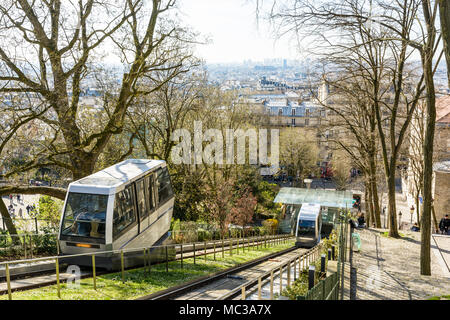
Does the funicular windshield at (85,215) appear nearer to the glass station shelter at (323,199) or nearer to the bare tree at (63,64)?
the bare tree at (63,64)

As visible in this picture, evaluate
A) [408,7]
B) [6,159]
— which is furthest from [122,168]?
[408,7]

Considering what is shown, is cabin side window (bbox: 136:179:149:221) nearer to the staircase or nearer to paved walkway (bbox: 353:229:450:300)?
paved walkway (bbox: 353:229:450:300)

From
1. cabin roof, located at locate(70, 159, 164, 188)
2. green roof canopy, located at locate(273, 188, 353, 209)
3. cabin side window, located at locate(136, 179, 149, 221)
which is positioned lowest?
green roof canopy, located at locate(273, 188, 353, 209)

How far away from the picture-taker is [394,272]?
39.8ft

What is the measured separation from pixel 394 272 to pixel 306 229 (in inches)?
551

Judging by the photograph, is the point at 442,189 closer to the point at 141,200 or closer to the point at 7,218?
the point at 141,200

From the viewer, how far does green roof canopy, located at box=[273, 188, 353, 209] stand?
29080 millimetres

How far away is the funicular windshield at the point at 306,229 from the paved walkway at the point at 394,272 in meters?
6.76

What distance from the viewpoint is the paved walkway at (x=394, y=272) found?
9859 mm

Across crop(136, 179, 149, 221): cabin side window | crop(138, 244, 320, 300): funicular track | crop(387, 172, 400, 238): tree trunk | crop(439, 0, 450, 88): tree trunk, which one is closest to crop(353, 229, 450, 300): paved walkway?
crop(387, 172, 400, 238): tree trunk

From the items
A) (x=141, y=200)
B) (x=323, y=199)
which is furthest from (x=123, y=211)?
(x=323, y=199)

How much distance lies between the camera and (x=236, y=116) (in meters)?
37.5

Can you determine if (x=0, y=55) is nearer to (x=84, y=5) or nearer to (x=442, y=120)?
(x=84, y=5)

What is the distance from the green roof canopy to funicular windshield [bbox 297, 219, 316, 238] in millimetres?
2704
